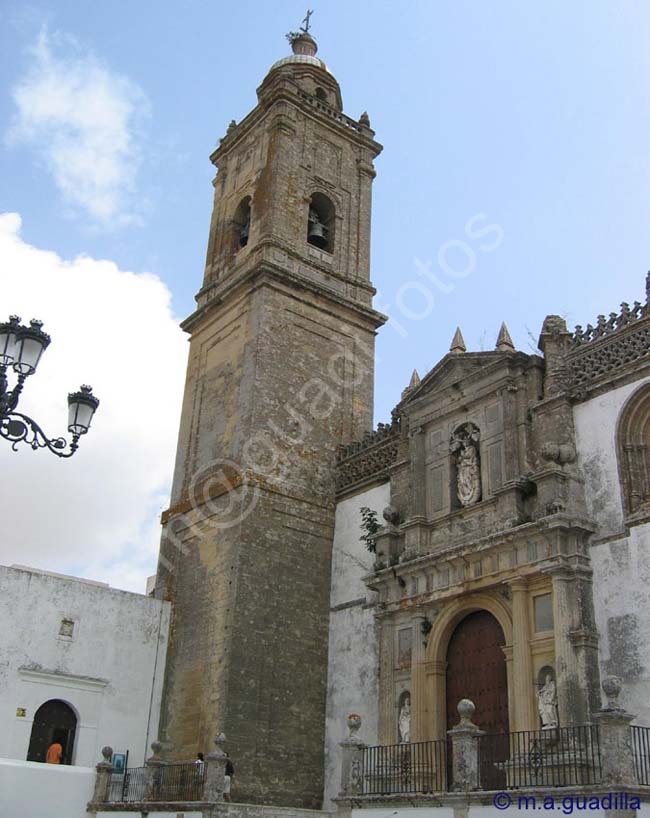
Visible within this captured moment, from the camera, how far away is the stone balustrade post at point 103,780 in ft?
49.3

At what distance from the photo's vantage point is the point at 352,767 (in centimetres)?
1277

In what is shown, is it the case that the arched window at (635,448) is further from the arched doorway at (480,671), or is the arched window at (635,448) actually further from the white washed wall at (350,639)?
the white washed wall at (350,639)

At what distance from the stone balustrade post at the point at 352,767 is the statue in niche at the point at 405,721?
1.72 metres

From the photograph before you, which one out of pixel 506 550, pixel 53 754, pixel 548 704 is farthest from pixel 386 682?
pixel 53 754

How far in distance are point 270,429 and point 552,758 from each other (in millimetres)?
8411

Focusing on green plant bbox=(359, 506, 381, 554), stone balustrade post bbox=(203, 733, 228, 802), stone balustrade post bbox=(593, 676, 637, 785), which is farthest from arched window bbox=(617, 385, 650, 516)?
stone balustrade post bbox=(203, 733, 228, 802)

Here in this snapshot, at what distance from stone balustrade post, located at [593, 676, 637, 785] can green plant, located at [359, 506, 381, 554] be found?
24.0 feet

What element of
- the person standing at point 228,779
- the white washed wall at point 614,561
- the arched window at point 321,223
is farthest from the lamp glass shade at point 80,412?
the arched window at point 321,223

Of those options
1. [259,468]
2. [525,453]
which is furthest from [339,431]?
[525,453]

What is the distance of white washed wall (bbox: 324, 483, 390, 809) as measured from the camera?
1603 cm

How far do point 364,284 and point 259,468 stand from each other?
18.6 feet

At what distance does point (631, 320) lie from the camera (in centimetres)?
1362

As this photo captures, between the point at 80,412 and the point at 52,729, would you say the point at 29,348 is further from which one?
the point at 52,729

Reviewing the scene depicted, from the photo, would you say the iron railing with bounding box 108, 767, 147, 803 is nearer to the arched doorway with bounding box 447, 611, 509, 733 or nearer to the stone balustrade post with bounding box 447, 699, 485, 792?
the arched doorway with bounding box 447, 611, 509, 733
